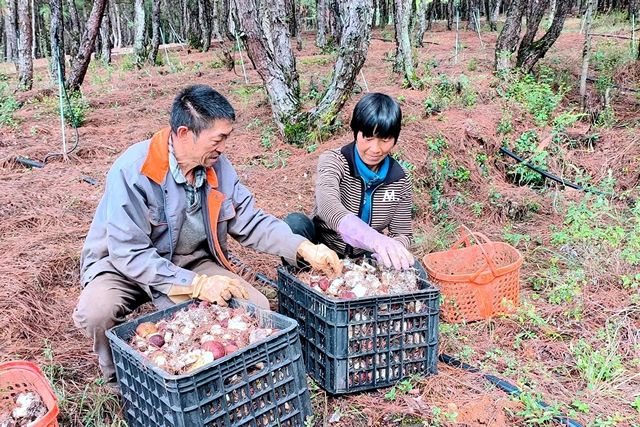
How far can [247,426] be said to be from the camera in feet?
6.16

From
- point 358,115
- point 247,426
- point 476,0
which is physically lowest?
point 247,426

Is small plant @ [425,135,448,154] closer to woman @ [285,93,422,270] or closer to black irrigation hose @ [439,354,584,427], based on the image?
woman @ [285,93,422,270]

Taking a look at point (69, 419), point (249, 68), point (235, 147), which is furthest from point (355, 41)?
point (249, 68)

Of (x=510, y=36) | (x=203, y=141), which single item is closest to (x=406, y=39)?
(x=510, y=36)

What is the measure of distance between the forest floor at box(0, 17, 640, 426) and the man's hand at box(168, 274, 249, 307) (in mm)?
586

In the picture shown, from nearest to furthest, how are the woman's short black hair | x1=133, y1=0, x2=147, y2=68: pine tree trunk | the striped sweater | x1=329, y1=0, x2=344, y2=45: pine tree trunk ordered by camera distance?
1. the woman's short black hair
2. the striped sweater
3. x1=133, y1=0, x2=147, y2=68: pine tree trunk
4. x1=329, y1=0, x2=344, y2=45: pine tree trunk

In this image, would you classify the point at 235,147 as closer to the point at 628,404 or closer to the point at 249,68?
the point at 628,404

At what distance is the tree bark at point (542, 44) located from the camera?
8.04m

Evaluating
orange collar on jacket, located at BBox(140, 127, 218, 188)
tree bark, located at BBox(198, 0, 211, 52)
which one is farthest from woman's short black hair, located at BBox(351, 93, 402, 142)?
tree bark, located at BBox(198, 0, 211, 52)

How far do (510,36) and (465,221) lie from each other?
16.7 feet

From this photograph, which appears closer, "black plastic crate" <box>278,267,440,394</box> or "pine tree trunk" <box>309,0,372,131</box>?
"black plastic crate" <box>278,267,440,394</box>

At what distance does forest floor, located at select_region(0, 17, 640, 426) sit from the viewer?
95.7 inches

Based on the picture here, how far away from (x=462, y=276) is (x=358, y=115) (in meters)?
1.03

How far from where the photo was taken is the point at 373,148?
2.78 meters
